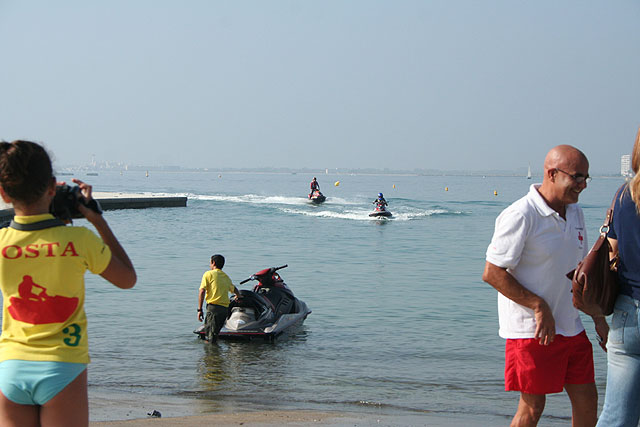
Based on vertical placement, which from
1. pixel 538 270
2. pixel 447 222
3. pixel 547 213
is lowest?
pixel 447 222

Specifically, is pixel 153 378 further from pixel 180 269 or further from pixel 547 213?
pixel 180 269

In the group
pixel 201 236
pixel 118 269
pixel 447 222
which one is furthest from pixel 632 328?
pixel 447 222

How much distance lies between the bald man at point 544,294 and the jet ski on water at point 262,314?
22.1 ft

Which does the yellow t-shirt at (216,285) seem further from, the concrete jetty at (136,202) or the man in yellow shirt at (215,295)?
the concrete jetty at (136,202)

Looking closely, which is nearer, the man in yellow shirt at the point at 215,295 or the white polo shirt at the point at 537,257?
the white polo shirt at the point at 537,257

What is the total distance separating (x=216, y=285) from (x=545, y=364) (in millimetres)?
6318

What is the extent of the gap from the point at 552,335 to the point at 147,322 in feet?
31.9

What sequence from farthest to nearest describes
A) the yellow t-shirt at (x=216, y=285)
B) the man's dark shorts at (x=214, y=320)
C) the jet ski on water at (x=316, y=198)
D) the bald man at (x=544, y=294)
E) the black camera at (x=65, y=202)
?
the jet ski on water at (x=316, y=198) → the man's dark shorts at (x=214, y=320) → the yellow t-shirt at (x=216, y=285) → the bald man at (x=544, y=294) → the black camera at (x=65, y=202)

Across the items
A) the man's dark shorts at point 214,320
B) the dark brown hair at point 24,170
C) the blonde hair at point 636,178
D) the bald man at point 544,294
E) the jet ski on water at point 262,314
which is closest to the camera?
the dark brown hair at point 24,170

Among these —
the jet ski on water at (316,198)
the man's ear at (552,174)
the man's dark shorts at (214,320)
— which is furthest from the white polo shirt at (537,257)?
the jet ski on water at (316,198)

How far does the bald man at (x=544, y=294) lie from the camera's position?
3.78 meters

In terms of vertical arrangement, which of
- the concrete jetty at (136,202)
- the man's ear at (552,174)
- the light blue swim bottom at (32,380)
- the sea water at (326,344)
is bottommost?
the concrete jetty at (136,202)

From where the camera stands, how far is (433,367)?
31.3 feet

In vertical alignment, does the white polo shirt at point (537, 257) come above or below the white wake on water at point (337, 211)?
above
